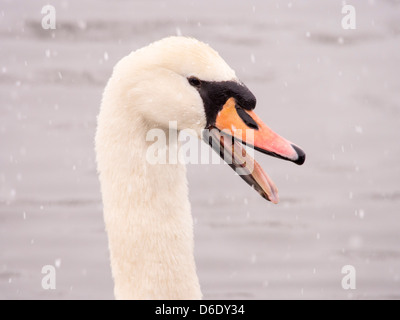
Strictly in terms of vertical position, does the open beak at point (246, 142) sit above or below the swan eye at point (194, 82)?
below

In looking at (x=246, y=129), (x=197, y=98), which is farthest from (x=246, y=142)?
(x=197, y=98)

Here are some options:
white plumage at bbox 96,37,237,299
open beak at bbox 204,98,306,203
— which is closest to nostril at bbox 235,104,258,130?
open beak at bbox 204,98,306,203

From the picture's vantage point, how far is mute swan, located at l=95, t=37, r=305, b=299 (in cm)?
402

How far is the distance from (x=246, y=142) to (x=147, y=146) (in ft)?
1.54

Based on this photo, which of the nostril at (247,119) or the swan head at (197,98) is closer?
the swan head at (197,98)

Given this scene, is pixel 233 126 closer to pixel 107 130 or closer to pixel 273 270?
pixel 107 130

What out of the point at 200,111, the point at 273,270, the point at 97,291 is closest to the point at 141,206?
the point at 200,111

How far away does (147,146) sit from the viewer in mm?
4051

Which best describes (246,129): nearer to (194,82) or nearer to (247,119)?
(247,119)

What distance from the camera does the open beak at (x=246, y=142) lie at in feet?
13.4

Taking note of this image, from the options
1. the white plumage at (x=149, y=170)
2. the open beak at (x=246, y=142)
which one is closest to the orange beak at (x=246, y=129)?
the open beak at (x=246, y=142)

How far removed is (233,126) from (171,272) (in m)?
0.75

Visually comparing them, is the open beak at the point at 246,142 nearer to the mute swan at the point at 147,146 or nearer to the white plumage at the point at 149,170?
the mute swan at the point at 147,146

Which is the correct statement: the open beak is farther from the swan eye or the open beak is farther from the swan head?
the swan eye
